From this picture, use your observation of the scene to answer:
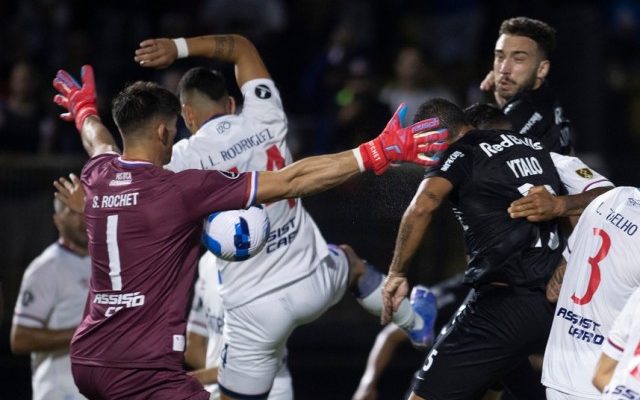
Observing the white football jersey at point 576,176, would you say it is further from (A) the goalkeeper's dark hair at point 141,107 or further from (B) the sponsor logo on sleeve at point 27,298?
(B) the sponsor logo on sleeve at point 27,298

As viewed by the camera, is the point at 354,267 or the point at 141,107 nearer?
the point at 141,107

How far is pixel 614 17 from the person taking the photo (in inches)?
639

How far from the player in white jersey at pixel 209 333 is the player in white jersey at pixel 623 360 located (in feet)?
10.4

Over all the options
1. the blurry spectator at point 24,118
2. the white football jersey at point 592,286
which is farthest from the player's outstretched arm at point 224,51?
the blurry spectator at point 24,118

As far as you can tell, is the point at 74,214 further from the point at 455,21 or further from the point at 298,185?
the point at 455,21

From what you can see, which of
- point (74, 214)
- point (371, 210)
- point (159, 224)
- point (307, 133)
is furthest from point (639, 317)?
point (307, 133)

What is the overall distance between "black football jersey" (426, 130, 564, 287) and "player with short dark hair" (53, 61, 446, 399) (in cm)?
53

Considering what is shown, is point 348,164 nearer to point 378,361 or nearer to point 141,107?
point 141,107

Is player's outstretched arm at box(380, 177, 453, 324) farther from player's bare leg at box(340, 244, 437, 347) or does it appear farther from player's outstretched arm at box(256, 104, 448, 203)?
player's bare leg at box(340, 244, 437, 347)

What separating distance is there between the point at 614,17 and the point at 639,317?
1187 centimetres

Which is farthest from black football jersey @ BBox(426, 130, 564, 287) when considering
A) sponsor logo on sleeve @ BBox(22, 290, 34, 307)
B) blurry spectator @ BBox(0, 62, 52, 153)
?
blurry spectator @ BBox(0, 62, 52, 153)

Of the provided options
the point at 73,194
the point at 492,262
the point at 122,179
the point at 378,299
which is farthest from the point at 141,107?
the point at 378,299

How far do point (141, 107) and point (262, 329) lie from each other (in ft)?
6.33

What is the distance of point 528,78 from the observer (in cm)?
759
